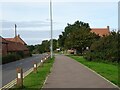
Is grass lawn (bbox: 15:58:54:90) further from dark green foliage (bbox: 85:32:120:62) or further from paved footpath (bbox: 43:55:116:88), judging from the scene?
dark green foliage (bbox: 85:32:120:62)

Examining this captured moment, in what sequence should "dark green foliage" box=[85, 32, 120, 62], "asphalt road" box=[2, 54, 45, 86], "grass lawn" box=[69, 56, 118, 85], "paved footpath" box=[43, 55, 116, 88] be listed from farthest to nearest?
"dark green foliage" box=[85, 32, 120, 62] → "asphalt road" box=[2, 54, 45, 86] → "grass lawn" box=[69, 56, 118, 85] → "paved footpath" box=[43, 55, 116, 88]

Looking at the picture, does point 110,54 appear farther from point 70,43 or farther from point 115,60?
point 70,43

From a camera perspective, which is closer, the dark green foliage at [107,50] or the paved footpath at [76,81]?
the paved footpath at [76,81]

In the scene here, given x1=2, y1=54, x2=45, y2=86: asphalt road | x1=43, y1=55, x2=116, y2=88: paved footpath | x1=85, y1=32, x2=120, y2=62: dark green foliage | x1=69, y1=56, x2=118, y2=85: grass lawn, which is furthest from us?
x1=85, y1=32, x2=120, y2=62: dark green foliage

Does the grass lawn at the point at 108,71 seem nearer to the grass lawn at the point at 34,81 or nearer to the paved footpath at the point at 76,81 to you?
the paved footpath at the point at 76,81

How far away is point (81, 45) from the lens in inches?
3674

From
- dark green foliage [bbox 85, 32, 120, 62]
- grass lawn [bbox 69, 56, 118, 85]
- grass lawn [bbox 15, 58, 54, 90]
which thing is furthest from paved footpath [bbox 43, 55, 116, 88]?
dark green foliage [bbox 85, 32, 120, 62]

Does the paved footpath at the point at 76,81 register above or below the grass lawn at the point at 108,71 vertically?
below

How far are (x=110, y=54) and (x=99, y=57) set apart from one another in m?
5.50

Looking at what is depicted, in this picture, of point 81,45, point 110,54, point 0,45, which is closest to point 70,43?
point 81,45

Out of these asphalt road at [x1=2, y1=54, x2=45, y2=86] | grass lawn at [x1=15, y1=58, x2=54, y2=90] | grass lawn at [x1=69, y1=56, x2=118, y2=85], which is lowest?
asphalt road at [x1=2, y1=54, x2=45, y2=86]

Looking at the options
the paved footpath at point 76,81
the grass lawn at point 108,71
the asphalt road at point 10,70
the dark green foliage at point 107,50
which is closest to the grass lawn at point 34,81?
the paved footpath at point 76,81

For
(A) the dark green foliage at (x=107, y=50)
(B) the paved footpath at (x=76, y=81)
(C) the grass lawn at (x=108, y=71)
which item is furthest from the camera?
(A) the dark green foliage at (x=107, y=50)

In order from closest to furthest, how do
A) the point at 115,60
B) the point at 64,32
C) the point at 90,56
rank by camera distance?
the point at 115,60, the point at 90,56, the point at 64,32
